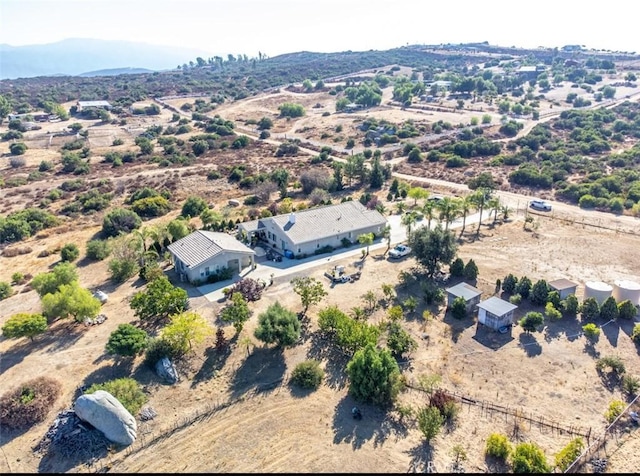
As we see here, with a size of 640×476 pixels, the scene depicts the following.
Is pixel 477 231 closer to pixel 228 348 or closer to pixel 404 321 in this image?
pixel 404 321

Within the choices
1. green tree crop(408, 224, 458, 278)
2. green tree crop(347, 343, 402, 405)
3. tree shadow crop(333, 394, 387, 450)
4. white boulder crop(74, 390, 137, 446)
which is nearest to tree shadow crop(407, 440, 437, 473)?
tree shadow crop(333, 394, 387, 450)

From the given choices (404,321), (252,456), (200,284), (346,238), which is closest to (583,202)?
(346,238)

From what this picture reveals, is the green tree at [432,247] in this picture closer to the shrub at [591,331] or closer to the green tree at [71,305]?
the shrub at [591,331]

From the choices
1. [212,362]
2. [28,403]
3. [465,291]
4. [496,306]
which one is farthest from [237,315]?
[496,306]

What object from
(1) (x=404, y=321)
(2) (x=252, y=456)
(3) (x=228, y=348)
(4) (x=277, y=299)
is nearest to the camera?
(2) (x=252, y=456)

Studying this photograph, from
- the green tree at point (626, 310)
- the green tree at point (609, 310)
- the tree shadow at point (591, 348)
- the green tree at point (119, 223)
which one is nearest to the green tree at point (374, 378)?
the tree shadow at point (591, 348)
